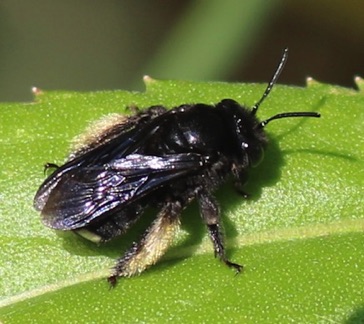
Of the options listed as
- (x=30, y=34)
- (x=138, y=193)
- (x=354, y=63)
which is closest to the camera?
(x=138, y=193)

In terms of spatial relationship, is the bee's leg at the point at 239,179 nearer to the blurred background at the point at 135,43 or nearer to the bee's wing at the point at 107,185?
the bee's wing at the point at 107,185

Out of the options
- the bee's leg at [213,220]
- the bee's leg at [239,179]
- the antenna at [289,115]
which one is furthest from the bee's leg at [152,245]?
the antenna at [289,115]

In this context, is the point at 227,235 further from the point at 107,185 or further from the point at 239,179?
the point at 107,185

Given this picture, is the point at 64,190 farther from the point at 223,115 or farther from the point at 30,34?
the point at 30,34

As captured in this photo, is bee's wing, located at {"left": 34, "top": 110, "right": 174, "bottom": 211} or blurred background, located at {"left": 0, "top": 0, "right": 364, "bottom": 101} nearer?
bee's wing, located at {"left": 34, "top": 110, "right": 174, "bottom": 211}

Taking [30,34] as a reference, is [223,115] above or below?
above

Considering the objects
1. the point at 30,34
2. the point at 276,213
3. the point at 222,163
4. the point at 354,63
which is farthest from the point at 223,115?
the point at 30,34

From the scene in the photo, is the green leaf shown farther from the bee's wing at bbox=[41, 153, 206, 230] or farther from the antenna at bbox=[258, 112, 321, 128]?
the bee's wing at bbox=[41, 153, 206, 230]

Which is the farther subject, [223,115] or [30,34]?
[30,34]

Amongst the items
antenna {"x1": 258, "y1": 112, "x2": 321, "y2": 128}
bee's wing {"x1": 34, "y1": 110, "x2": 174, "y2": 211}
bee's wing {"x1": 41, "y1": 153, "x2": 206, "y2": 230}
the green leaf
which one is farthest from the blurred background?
bee's wing {"x1": 41, "y1": 153, "x2": 206, "y2": 230}
